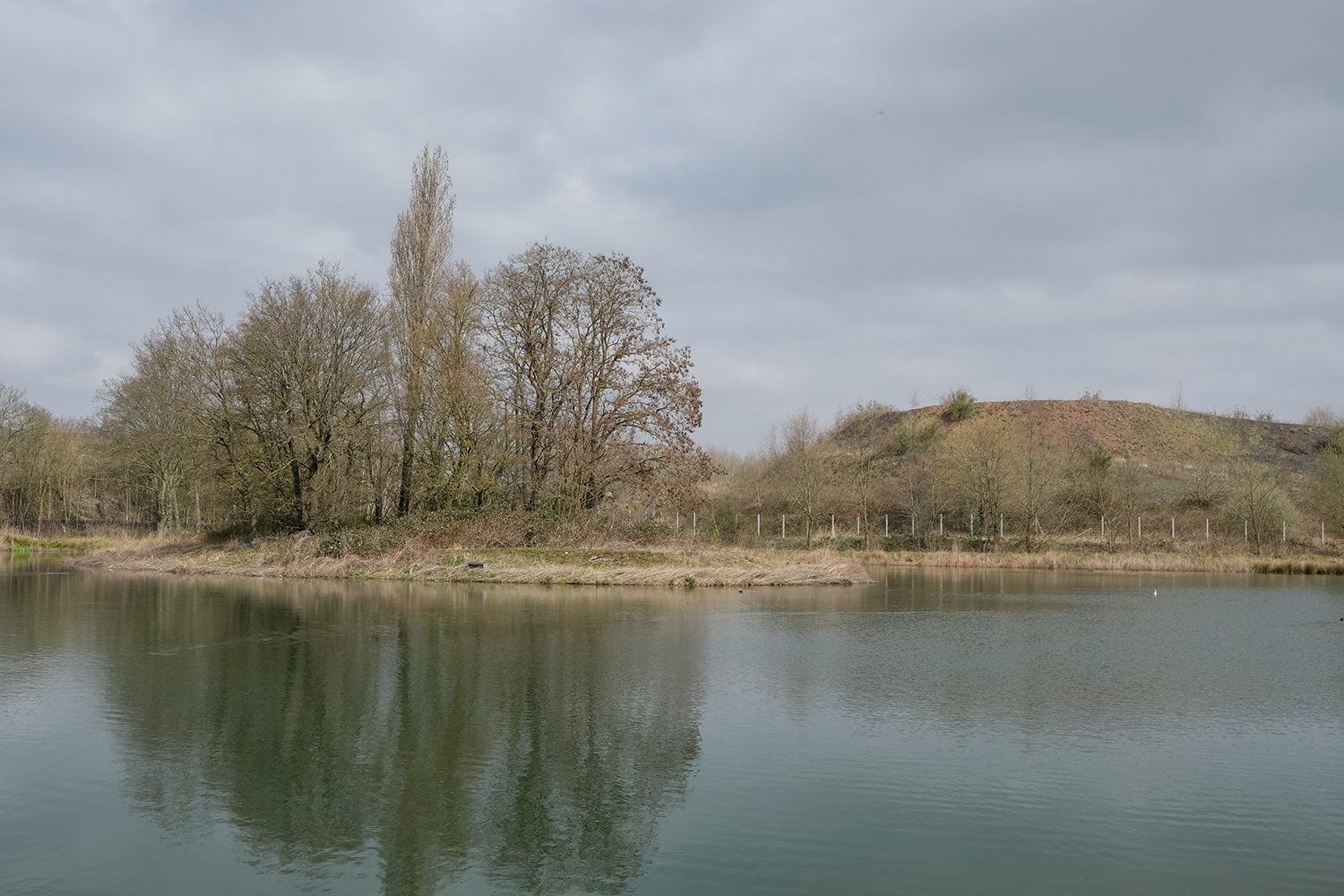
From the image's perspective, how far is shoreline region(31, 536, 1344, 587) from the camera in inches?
1129

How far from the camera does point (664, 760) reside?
9.35m

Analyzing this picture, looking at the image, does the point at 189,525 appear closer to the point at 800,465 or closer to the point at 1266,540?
the point at 800,465

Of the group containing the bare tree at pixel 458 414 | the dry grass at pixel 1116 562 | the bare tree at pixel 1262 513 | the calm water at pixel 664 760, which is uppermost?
the bare tree at pixel 458 414

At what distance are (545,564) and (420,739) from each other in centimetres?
1964

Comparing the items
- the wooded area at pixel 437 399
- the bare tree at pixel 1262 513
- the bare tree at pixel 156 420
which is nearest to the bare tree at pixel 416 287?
the wooded area at pixel 437 399

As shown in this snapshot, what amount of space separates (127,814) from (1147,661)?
1470 centimetres

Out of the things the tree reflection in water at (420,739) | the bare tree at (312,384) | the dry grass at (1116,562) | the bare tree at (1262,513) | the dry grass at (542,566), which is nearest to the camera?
the tree reflection in water at (420,739)

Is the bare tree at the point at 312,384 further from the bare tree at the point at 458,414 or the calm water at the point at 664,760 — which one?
the calm water at the point at 664,760

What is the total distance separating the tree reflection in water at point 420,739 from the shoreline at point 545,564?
9.66 meters

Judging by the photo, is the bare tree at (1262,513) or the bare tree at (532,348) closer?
the bare tree at (532,348)

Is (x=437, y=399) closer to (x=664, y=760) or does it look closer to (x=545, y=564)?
(x=545, y=564)

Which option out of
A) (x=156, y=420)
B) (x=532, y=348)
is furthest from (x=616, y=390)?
(x=156, y=420)

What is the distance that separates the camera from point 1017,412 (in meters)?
69.0

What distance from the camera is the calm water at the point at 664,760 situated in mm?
6797
